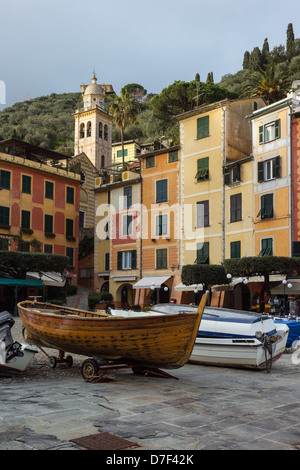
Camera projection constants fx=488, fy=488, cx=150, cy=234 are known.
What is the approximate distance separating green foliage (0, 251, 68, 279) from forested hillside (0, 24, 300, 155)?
17.3 meters

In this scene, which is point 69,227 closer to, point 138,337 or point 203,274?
point 203,274

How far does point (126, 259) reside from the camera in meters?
39.6

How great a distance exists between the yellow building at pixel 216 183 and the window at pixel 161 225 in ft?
5.78

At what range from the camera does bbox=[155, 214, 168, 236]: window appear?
37.0 metres

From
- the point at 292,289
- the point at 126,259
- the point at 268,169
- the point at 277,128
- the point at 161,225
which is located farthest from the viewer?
the point at 126,259

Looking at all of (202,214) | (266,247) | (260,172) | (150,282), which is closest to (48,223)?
(150,282)

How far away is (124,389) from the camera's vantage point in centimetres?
938

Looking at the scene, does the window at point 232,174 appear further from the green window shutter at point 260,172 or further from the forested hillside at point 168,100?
the forested hillside at point 168,100

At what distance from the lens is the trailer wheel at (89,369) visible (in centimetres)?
1024

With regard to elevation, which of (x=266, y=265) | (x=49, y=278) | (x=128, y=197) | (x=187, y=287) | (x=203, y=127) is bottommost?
(x=187, y=287)

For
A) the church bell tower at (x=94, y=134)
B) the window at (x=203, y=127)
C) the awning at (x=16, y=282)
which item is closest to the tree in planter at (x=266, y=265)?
the window at (x=203, y=127)

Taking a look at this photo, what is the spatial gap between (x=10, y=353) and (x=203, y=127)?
27857 millimetres

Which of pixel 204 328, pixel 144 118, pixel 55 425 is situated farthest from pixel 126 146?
pixel 55 425
